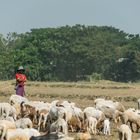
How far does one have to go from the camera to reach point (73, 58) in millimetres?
79438

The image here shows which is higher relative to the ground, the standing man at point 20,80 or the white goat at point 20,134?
the standing man at point 20,80

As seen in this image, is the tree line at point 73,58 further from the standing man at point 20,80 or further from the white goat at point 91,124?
the white goat at point 91,124

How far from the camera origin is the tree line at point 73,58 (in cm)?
7600

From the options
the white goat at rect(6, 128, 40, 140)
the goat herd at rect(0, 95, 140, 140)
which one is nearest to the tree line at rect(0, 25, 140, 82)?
the goat herd at rect(0, 95, 140, 140)

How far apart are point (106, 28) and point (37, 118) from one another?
8033cm

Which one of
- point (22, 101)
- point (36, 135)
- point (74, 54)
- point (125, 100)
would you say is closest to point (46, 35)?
point (74, 54)

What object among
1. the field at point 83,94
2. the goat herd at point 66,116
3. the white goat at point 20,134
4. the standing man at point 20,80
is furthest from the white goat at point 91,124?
the standing man at point 20,80

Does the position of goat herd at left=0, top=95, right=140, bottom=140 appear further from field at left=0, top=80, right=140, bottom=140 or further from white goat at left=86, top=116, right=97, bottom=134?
field at left=0, top=80, right=140, bottom=140

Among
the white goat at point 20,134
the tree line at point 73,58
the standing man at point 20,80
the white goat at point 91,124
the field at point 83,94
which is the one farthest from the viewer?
the tree line at point 73,58

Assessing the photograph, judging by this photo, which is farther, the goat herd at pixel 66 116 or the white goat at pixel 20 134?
the goat herd at pixel 66 116

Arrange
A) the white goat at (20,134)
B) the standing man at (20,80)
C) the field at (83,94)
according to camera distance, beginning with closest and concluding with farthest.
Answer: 1. the white goat at (20,134)
2. the standing man at (20,80)
3. the field at (83,94)

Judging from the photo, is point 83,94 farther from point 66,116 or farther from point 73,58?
point 73,58

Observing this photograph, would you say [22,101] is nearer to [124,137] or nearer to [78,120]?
[78,120]

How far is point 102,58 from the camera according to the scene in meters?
79.6
